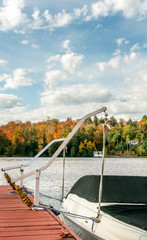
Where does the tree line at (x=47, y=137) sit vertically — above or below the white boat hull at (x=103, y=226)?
above

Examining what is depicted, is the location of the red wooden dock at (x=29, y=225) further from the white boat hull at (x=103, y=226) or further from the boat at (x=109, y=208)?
the white boat hull at (x=103, y=226)

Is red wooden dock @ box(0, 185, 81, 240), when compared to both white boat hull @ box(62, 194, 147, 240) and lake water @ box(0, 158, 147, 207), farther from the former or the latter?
lake water @ box(0, 158, 147, 207)

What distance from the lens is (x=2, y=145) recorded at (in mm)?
70875

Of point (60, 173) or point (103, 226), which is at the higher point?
point (103, 226)

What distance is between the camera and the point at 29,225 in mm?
5211

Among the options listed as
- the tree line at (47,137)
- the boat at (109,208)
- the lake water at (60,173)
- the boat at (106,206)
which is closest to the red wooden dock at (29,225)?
the boat at (106,206)

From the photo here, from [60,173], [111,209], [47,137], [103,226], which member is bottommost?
[60,173]

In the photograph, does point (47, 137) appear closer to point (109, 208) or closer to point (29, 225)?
point (109, 208)

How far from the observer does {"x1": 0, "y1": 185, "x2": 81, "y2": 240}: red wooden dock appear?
4.62m

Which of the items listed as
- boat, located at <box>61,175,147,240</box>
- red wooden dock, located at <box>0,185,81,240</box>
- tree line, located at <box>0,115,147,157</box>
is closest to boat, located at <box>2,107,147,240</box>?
boat, located at <box>61,175,147,240</box>

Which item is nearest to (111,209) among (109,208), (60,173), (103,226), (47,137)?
(109,208)

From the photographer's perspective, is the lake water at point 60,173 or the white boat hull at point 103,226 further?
the lake water at point 60,173

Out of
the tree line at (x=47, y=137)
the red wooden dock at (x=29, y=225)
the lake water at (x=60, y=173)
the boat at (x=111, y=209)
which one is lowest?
the lake water at (x=60, y=173)

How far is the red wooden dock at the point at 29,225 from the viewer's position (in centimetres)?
462
